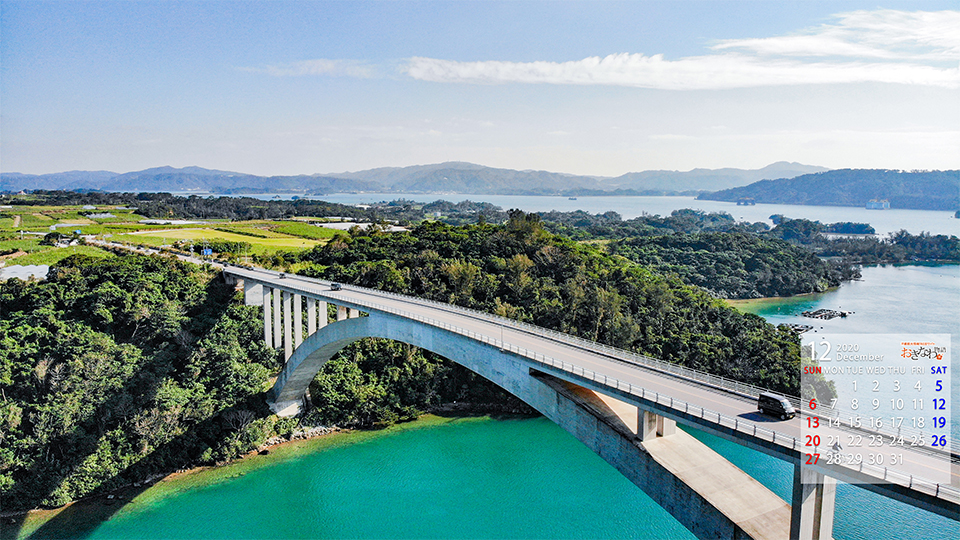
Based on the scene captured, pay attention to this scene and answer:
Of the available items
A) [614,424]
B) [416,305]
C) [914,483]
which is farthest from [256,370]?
[914,483]

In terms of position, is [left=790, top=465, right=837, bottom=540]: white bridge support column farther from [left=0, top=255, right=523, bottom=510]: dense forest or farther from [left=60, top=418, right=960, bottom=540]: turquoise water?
[left=0, top=255, right=523, bottom=510]: dense forest

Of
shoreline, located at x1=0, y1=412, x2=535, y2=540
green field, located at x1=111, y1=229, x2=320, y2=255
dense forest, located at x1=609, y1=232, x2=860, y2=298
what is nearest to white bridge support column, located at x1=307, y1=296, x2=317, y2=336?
shoreline, located at x1=0, y1=412, x2=535, y2=540

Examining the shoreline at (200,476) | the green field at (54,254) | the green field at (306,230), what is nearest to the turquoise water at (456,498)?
the shoreline at (200,476)

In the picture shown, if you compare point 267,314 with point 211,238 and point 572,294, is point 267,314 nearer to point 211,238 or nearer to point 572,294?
point 572,294

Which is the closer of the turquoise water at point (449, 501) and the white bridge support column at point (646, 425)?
the white bridge support column at point (646, 425)

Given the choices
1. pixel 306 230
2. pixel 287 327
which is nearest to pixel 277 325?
pixel 287 327
